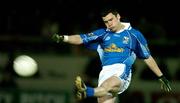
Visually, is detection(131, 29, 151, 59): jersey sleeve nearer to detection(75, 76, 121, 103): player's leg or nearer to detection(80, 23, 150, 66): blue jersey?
detection(80, 23, 150, 66): blue jersey

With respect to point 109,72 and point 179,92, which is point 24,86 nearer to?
point 179,92

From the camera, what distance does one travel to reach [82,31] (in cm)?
1416

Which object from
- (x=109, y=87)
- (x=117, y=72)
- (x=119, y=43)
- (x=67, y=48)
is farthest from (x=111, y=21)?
(x=67, y=48)

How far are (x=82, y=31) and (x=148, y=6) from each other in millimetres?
1508

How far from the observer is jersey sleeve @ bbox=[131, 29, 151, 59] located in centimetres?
1008

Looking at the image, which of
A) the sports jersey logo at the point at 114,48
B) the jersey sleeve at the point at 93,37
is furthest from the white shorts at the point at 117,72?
the jersey sleeve at the point at 93,37

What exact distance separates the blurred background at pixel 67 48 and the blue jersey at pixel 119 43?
2742 mm

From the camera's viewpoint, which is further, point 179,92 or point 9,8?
point 9,8

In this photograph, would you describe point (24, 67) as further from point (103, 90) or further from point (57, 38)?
point (103, 90)

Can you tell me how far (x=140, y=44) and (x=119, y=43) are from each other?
0.27 m

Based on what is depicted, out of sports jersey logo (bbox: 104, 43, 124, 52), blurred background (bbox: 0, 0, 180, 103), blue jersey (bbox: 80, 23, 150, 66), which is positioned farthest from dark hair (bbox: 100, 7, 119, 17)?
blurred background (bbox: 0, 0, 180, 103)

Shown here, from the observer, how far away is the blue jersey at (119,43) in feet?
33.0

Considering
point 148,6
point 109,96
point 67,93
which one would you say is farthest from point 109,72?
point 148,6

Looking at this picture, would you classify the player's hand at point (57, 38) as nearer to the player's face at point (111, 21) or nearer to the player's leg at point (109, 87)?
the player's face at point (111, 21)
